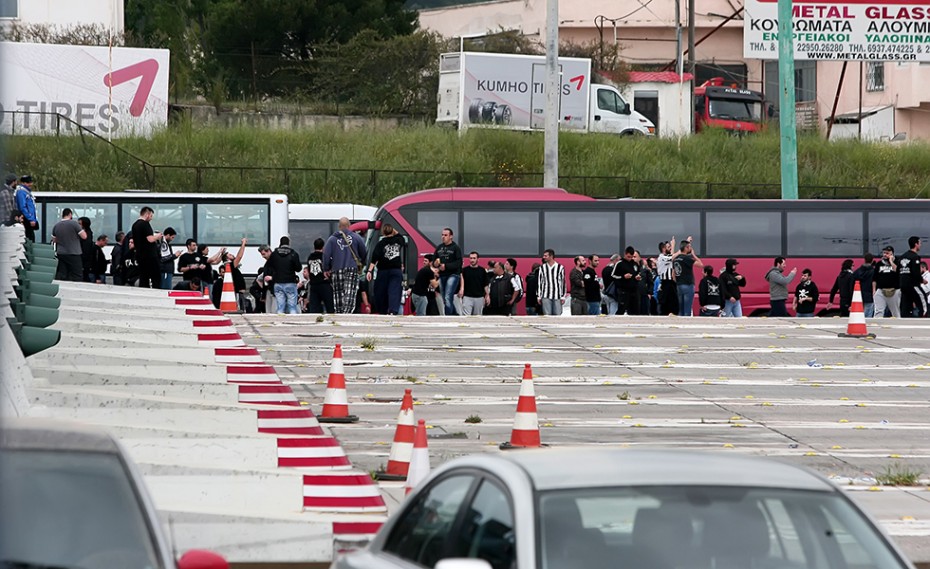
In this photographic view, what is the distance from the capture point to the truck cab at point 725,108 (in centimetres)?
5869

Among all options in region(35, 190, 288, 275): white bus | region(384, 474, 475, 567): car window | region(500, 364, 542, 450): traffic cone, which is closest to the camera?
region(384, 474, 475, 567): car window

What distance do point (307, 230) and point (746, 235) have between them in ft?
39.6

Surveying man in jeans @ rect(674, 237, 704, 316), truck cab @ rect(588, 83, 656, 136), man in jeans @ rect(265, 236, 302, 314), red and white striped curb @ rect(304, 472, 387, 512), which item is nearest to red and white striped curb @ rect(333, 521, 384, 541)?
red and white striped curb @ rect(304, 472, 387, 512)

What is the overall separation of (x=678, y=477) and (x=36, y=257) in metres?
16.3

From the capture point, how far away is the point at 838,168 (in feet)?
167

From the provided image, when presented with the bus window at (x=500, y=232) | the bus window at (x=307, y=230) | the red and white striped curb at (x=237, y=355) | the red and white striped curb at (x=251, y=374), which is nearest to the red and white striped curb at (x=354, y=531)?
the red and white striped curb at (x=251, y=374)

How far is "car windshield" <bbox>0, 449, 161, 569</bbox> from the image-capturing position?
4934 millimetres

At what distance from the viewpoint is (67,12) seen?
53.9 metres

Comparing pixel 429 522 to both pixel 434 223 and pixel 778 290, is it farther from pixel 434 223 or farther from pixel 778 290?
pixel 434 223

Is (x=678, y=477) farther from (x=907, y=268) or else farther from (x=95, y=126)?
(x=95, y=126)

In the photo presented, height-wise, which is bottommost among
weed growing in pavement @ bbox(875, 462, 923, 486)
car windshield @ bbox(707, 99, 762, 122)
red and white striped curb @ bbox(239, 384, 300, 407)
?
weed growing in pavement @ bbox(875, 462, 923, 486)

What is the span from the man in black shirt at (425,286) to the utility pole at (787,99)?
454 inches

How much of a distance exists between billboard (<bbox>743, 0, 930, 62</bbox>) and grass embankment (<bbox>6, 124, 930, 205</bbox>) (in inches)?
165

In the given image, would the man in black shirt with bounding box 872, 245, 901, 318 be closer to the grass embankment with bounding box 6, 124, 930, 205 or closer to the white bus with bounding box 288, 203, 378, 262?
the white bus with bounding box 288, 203, 378, 262
